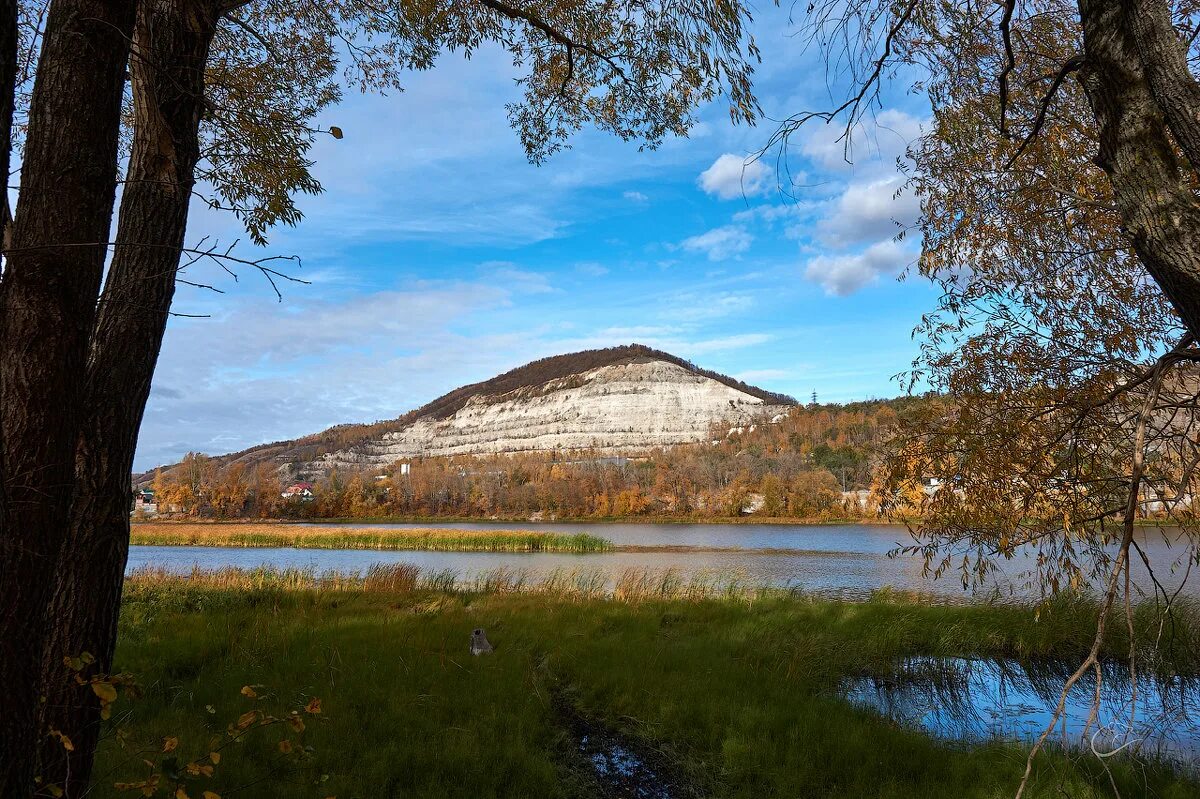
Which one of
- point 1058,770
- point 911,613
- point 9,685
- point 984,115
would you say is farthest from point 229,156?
point 911,613

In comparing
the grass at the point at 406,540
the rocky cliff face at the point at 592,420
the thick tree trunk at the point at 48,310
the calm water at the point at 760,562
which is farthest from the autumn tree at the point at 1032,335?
the rocky cliff face at the point at 592,420

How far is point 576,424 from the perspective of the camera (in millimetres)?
179375

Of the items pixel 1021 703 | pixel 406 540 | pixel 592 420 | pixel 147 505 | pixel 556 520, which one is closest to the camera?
pixel 1021 703

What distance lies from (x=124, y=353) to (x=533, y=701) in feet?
15.2

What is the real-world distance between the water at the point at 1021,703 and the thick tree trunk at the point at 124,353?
6.97 m

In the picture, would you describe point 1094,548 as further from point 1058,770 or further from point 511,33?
point 511,33

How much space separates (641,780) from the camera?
16.8 feet

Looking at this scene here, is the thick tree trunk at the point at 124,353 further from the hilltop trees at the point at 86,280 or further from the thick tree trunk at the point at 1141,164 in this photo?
the thick tree trunk at the point at 1141,164

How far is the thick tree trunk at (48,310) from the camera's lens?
6.45 feet

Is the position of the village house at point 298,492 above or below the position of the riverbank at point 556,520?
above

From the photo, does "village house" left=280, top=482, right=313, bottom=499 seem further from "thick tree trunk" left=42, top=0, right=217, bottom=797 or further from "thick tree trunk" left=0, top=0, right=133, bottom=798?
"thick tree trunk" left=0, top=0, right=133, bottom=798

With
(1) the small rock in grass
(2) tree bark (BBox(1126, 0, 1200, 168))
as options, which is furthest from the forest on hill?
(2) tree bark (BBox(1126, 0, 1200, 168))

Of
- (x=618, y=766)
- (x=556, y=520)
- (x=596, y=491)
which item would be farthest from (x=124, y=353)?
(x=596, y=491)

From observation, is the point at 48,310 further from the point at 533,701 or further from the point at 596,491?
the point at 596,491
